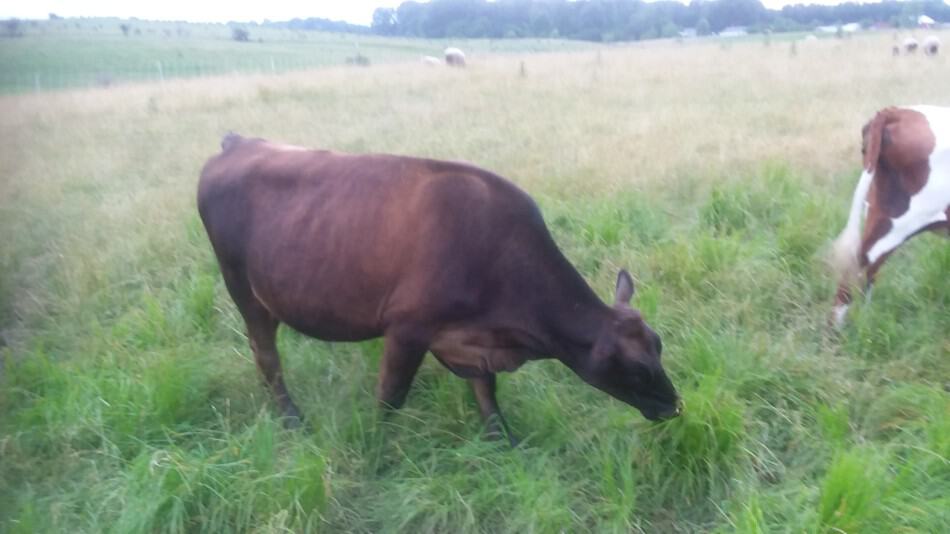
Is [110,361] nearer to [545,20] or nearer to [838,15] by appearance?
[545,20]

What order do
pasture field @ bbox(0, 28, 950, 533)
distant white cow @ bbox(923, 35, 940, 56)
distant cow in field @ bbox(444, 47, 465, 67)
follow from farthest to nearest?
distant cow in field @ bbox(444, 47, 465, 67) < distant white cow @ bbox(923, 35, 940, 56) < pasture field @ bbox(0, 28, 950, 533)

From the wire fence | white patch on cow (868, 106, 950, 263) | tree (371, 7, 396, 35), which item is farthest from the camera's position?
tree (371, 7, 396, 35)

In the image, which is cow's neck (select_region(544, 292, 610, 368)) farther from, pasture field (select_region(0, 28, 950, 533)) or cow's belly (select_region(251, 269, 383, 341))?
cow's belly (select_region(251, 269, 383, 341))

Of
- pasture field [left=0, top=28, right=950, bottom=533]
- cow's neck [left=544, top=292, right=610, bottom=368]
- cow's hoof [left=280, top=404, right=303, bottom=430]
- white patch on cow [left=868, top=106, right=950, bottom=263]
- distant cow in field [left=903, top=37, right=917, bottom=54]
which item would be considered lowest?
cow's hoof [left=280, top=404, right=303, bottom=430]

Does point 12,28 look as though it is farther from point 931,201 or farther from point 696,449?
point 931,201

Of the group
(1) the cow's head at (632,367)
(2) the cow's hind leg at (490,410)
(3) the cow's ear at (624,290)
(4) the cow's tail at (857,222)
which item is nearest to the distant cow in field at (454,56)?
(4) the cow's tail at (857,222)

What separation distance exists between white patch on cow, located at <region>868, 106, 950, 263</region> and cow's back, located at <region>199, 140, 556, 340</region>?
97.4 inches

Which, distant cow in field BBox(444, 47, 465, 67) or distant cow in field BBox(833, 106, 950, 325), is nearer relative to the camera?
distant cow in field BBox(833, 106, 950, 325)

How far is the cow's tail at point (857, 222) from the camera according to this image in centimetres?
487

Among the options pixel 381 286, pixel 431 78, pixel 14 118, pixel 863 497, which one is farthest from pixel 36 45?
pixel 431 78

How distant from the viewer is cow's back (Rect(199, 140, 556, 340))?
11.5 feet

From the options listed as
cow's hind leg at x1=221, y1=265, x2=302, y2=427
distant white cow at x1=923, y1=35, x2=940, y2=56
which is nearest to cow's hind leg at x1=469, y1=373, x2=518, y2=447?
cow's hind leg at x1=221, y1=265, x2=302, y2=427

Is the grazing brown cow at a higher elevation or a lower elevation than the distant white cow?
lower

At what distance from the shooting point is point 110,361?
14.0 feet
